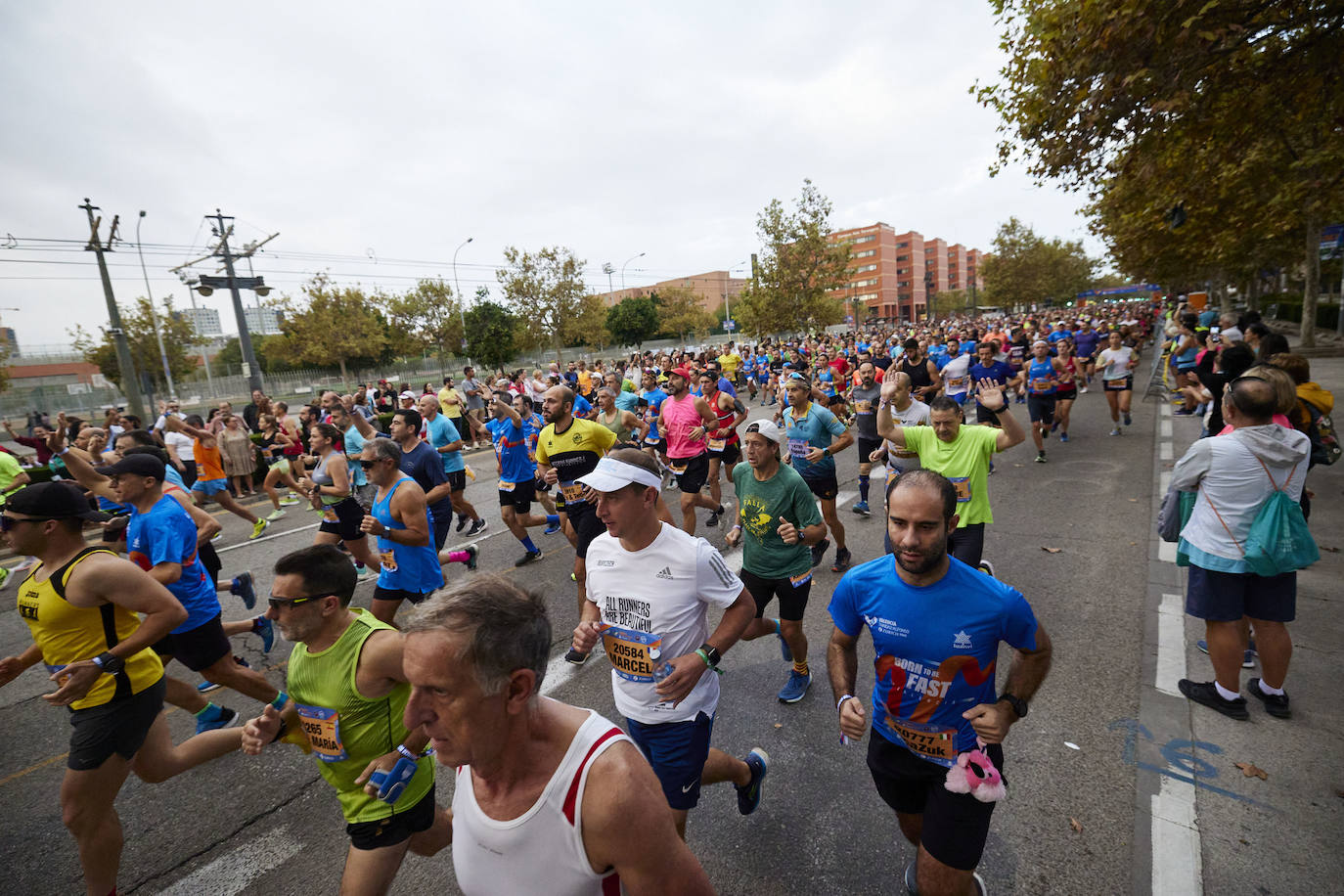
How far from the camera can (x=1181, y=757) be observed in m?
3.24

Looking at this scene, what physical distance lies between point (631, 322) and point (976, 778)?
67.6 m

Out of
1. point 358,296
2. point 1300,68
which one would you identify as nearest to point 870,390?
point 1300,68

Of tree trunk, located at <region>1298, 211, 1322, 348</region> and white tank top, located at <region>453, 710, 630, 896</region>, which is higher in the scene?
tree trunk, located at <region>1298, 211, 1322, 348</region>

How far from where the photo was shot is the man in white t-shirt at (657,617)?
2.51 m

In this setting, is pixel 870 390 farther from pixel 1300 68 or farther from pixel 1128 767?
pixel 1128 767

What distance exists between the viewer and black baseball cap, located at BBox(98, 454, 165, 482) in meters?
3.82

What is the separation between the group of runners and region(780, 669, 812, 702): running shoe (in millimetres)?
15

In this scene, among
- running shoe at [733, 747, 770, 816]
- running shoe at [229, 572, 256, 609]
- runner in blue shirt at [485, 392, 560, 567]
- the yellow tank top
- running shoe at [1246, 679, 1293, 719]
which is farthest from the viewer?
runner in blue shirt at [485, 392, 560, 567]

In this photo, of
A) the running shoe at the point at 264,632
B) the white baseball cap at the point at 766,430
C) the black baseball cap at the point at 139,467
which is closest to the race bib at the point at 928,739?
the white baseball cap at the point at 766,430

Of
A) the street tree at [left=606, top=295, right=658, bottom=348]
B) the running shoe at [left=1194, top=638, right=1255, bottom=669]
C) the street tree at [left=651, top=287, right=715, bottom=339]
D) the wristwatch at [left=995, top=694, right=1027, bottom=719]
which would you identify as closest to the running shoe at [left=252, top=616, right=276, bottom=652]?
the wristwatch at [left=995, top=694, right=1027, bottom=719]

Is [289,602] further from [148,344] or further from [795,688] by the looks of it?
[148,344]

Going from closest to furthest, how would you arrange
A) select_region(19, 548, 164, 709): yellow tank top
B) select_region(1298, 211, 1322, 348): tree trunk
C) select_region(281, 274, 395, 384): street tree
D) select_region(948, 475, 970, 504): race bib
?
select_region(19, 548, 164, 709): yellow tank top, select_region(948, 475, 970, 504): race bib, select_region(1298, 211, 1322, 348): tree trunk, select_region(281, 274, 395, 384): street tree

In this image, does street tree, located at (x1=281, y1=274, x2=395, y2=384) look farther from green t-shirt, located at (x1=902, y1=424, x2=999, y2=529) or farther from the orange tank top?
green t-shirt, located at (x1=902, y1=424, x2=999, y2=529)

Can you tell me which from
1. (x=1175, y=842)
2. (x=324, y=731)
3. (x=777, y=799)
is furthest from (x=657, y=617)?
(x=1175, y=842)
